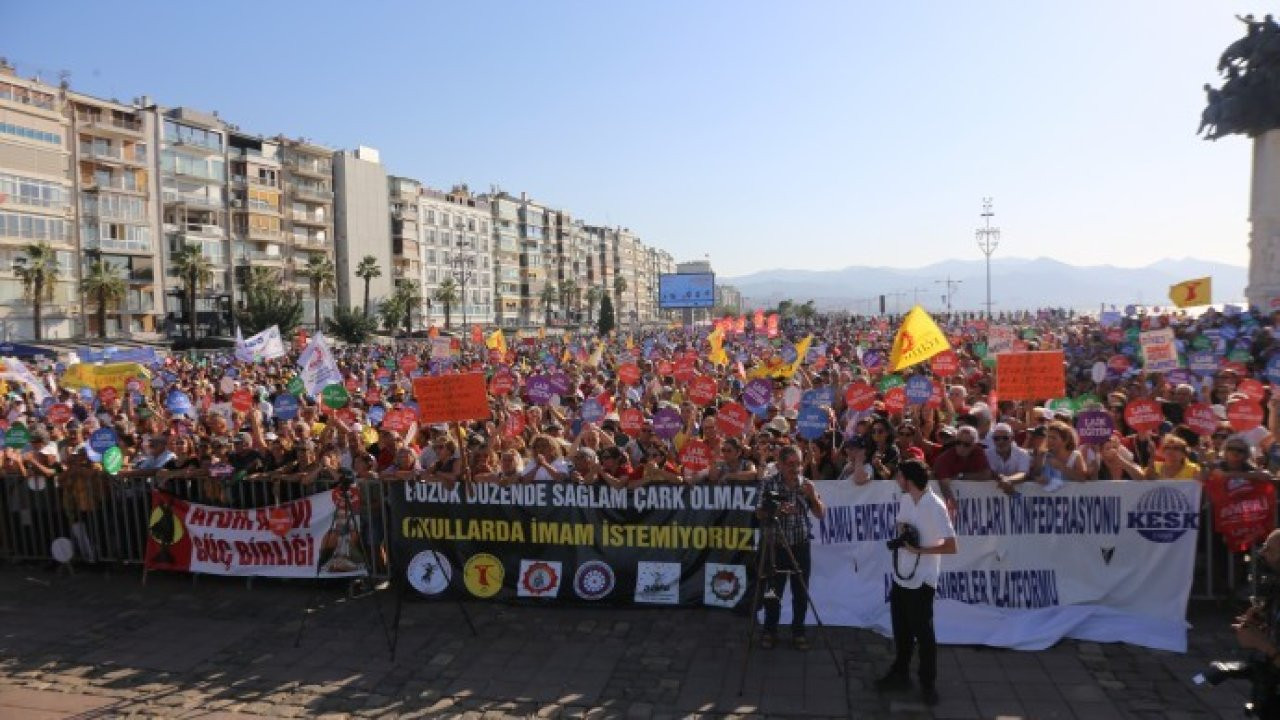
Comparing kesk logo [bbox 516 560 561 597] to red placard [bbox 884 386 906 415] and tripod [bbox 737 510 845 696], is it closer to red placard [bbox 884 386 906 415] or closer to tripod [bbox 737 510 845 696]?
tripod [bbox 737 510 845 696]

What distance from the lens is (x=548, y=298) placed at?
12169cm

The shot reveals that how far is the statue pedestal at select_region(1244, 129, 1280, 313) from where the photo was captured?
92.6 ft

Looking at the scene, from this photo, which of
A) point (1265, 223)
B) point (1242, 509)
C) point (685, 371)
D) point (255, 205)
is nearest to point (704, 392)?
point (685, 371)

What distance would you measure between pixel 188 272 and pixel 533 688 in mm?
64702

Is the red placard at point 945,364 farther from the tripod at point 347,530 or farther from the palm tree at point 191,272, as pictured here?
the palm tree at point 191,272

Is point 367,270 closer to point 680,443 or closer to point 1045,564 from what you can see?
point 680,443

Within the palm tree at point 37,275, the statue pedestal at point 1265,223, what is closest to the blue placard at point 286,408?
the statue pedestal at point 1265,223

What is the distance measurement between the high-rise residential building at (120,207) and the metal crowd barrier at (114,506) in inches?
2314

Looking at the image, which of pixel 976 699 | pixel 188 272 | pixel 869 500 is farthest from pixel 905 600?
pixel 188 272

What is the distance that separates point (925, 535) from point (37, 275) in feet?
208

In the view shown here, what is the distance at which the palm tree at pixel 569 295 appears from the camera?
128500 millimetres

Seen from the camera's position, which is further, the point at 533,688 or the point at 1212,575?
the point at 1212,575

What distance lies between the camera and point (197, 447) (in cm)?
965

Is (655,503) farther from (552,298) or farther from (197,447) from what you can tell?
(552,298)
